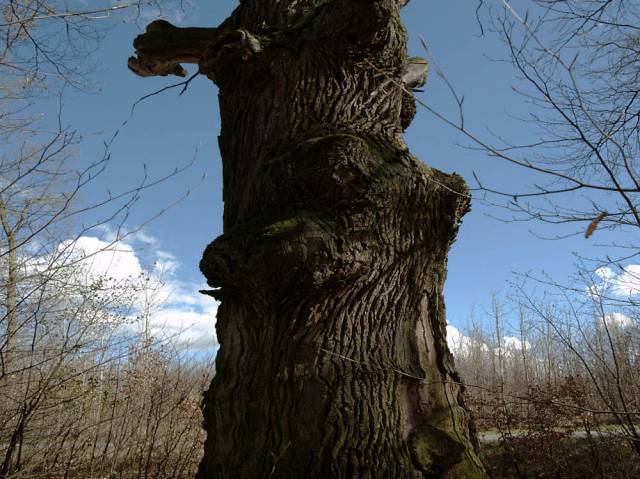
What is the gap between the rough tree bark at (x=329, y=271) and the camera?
1.77 meters

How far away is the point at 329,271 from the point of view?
6.19 ft

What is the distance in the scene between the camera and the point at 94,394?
369 cm

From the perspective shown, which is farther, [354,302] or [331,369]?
[354,302]

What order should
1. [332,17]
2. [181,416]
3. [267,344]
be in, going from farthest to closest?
[181,416], [332,17], [267,344]

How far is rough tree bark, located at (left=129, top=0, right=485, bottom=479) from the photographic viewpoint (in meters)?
1.77

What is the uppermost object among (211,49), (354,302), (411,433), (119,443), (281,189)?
(211,49)

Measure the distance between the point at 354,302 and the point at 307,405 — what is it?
0.50m

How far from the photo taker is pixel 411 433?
6.09 feet

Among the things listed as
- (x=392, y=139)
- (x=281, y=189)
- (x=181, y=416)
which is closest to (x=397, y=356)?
(x=281, y=189)

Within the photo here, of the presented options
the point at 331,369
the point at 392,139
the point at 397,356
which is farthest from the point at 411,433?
the point at 392,139

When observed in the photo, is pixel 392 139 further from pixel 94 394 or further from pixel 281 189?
pixel 94 394

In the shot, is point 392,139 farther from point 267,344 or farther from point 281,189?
point 267,344

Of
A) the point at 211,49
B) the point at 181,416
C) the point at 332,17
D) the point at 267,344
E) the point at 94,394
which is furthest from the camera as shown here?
the point at 181,416

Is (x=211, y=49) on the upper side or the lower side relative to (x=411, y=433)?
upper
